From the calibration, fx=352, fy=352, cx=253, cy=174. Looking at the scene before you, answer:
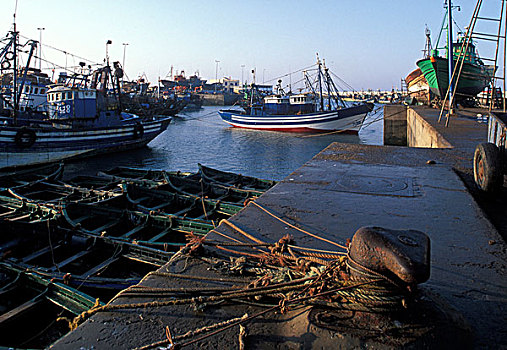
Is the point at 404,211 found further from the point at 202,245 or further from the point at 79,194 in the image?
the point at 79,194

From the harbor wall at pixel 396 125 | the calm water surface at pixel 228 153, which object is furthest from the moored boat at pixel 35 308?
the harbor wall at pixel 396 125

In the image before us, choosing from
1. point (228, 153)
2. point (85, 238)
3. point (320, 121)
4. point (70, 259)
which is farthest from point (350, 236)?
point (320, 121)

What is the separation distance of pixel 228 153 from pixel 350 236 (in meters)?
24.0

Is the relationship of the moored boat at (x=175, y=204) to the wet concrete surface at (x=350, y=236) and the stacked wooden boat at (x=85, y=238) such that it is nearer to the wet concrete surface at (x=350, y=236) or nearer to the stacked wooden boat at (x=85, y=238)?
the stacked wooden boat at (x=85, y=238)

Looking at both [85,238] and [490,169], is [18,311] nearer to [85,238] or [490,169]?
[85,238]

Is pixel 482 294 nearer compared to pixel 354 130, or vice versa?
pixel 482 294

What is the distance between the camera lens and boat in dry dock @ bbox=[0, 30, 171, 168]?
66.7ft

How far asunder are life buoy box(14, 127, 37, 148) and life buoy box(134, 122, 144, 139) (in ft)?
24.2

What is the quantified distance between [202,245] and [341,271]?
4.82 feet

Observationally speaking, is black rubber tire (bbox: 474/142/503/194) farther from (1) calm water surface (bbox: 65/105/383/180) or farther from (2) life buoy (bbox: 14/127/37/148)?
(2) life buoy (bbox: 14/127/37/148)

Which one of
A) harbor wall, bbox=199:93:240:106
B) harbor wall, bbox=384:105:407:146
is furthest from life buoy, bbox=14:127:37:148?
harbor wall, bbox=199:93:240:106

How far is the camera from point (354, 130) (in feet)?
125

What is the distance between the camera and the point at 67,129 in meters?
22.2

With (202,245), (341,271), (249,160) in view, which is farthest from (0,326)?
(249,160)
